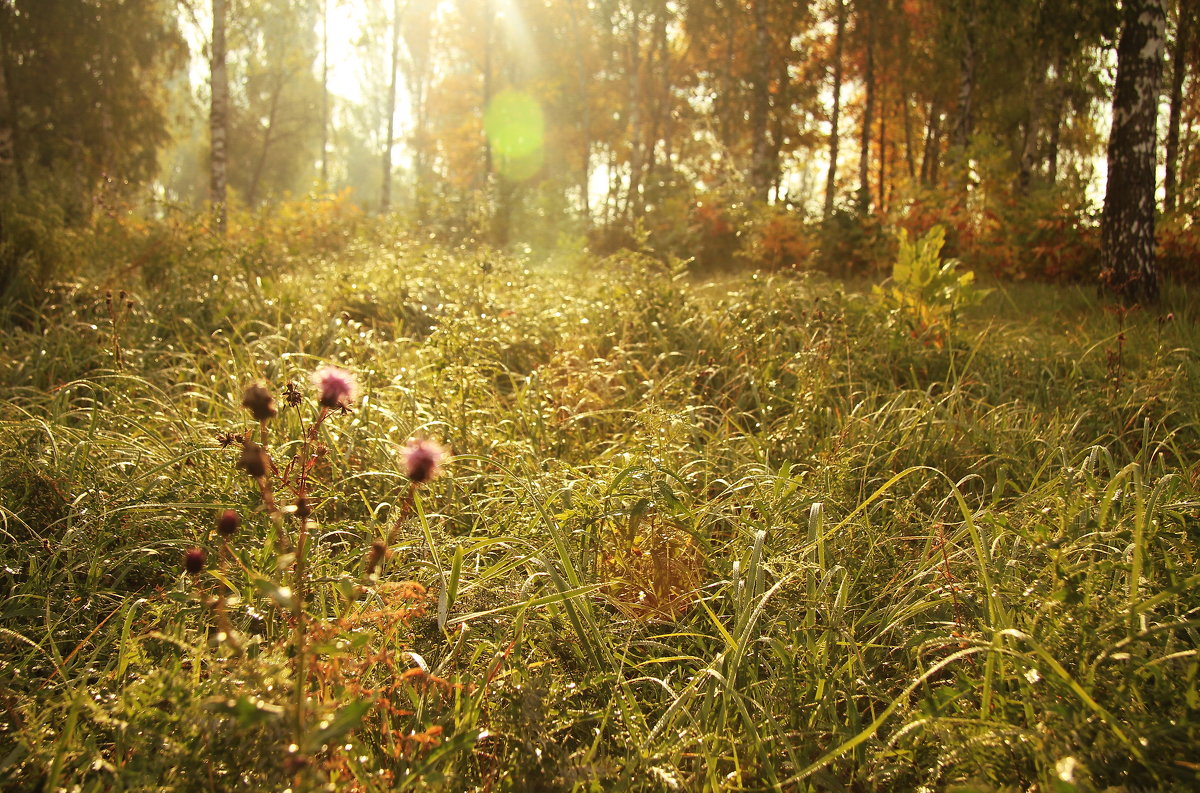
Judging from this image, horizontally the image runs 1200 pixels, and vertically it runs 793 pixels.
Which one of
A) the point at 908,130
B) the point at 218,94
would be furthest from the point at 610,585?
the point at 908,130

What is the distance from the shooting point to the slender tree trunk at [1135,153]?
516 centimetres

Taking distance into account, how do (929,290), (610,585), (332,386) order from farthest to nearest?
(929,290) < (610,585) < (332,386)

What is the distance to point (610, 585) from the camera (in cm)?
176

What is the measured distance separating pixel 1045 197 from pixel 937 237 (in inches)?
161

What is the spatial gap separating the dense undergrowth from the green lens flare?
22339 millimetres

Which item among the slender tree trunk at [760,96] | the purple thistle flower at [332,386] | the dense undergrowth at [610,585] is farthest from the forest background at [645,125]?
the purple thistle flower at [332,386]

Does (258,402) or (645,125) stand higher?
(645,125)

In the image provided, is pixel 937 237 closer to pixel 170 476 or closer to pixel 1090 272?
pixel 1090 272

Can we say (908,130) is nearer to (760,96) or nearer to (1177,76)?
(1177,76)

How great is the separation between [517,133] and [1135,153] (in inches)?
957

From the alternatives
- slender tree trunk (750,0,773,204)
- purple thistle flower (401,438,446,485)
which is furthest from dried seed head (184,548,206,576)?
slender tree trunk (750,0,773,204)

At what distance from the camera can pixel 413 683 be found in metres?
1.43

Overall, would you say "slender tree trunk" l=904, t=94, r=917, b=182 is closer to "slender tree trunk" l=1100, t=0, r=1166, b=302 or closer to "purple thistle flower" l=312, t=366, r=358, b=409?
"slender tree trunk" l=1100, t=0, r=1166, b=302

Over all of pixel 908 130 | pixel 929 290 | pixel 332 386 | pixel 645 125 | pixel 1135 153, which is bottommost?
pixel 332 386
